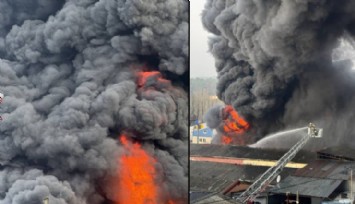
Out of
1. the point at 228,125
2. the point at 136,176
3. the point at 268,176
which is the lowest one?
the point at 268,176

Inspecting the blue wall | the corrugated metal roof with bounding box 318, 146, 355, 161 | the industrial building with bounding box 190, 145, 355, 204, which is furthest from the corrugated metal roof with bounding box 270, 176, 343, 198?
the blue wall

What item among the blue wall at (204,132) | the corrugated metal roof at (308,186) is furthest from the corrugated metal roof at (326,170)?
the blue wall at (204,132)

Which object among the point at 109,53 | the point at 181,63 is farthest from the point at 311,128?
the point at 109,53

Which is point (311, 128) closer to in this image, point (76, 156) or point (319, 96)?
point (319, 96)

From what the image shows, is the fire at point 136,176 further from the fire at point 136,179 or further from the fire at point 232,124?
the fire at point 232,124

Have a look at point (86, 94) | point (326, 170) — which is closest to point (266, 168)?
point (326, 170)

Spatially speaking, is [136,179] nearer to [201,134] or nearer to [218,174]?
[218,174]
